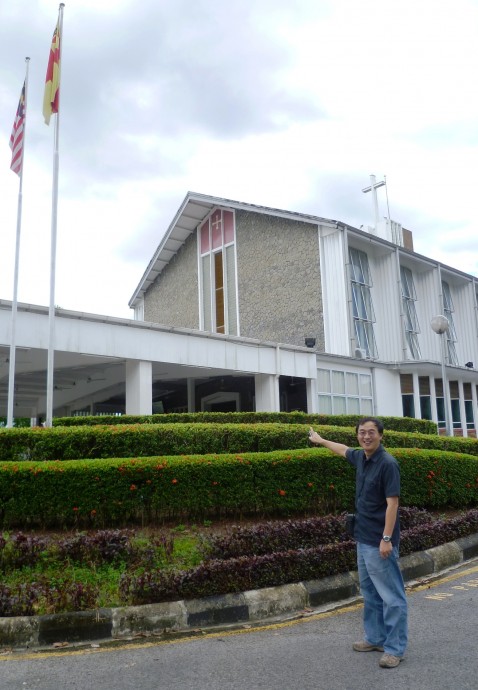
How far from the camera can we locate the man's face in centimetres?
476

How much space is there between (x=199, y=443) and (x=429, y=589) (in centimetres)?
403

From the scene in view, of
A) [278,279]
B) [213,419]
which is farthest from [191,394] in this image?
[213,419]

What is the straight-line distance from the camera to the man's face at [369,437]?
4.76 metres

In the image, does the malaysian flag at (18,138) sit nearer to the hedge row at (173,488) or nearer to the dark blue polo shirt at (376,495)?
the hedge row at (173,488)

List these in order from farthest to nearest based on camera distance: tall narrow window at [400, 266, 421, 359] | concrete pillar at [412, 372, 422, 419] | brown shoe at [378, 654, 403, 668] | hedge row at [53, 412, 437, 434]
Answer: tall narrow window at [400, 266, 421, 359] → concrete pillar at [412, 372, 422, 419] → hedge row at [53, 412, 437, 434] → brown shoe at [378, 654, 403, 668]

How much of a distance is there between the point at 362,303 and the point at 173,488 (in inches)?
736

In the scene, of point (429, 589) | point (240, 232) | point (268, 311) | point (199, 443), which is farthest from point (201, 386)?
point (429, 589)

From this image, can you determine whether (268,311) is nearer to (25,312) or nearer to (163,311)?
(163,311)

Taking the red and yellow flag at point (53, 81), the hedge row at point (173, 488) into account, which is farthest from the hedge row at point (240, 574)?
the red and yellow flag at point (53, 81)

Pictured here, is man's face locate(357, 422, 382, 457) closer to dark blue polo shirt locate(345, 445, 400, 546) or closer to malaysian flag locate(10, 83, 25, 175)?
dark blue polo shirt locate(345, 445, 400, 546)

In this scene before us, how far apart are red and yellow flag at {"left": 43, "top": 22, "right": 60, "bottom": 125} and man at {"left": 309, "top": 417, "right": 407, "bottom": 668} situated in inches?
424

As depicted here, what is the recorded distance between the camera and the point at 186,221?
29562 millimetres

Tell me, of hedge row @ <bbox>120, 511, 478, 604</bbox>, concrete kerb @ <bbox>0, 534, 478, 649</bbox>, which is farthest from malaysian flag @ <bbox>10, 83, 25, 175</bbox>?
concrete kerb @ <bbox>0, 534, 478, 649</bbox>

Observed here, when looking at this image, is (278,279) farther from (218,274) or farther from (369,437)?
(369,437)
